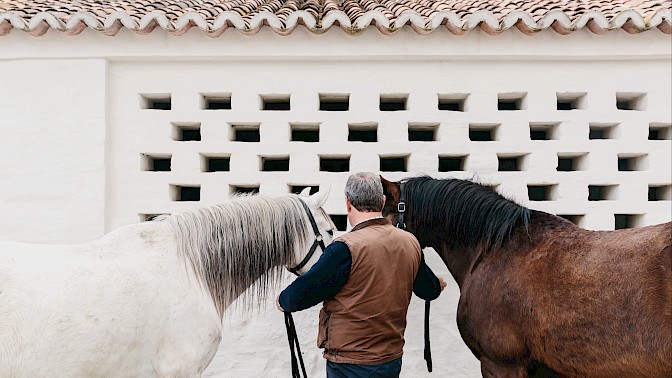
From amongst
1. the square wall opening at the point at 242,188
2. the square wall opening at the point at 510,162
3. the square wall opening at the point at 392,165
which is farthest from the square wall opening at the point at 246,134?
the square wall opening at the point at 510,162

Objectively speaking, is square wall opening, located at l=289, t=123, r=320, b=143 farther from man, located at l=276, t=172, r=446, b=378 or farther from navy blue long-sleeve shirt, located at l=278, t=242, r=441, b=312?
navy blue long-sleeve shirt, located at l=278, t=242, r=441, b=312

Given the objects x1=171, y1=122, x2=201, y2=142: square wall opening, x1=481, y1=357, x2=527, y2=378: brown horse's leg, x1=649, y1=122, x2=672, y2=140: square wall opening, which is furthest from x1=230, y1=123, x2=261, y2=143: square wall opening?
x1=649, y1=122, x2=672, y2=140: square wall opening

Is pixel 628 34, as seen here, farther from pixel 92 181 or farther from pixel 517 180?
pixel 92 181

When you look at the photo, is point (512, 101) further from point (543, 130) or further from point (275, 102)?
point (275, 102)

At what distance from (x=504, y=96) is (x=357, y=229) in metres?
2.27

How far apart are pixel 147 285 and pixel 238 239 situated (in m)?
0.53

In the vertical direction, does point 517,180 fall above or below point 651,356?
above

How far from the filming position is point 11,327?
2221mm

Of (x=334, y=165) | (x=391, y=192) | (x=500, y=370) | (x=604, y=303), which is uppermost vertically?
(x=334, y=165)

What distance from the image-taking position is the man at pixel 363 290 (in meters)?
2.25

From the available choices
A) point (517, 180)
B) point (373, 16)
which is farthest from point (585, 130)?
point (373, 16)

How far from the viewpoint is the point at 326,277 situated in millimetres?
2232

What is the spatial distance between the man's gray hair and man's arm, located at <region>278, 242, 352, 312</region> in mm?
211

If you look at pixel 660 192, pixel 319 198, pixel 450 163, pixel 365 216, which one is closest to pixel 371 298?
Result: pixel 365 216
